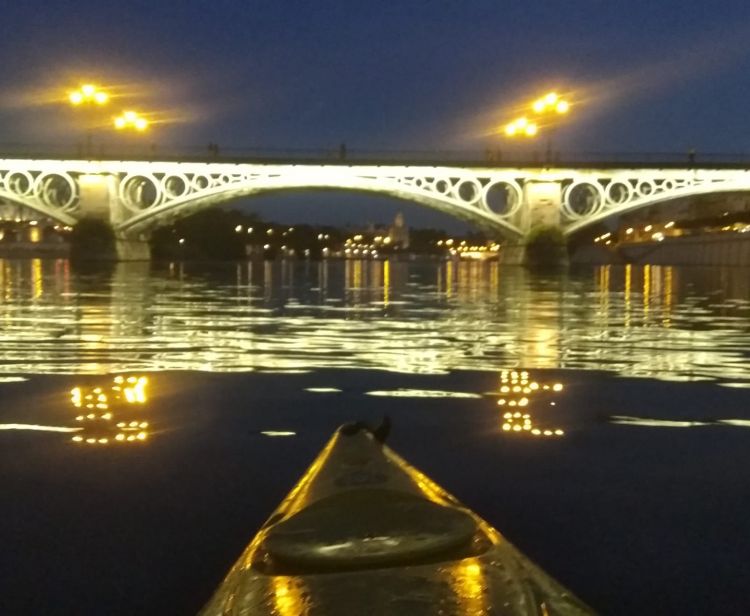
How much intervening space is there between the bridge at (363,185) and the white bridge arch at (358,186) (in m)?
0.07

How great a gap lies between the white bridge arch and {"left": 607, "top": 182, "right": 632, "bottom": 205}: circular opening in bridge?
14 centimetres

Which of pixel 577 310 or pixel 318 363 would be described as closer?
pixel 318 363

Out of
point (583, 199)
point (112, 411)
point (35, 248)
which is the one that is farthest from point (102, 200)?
point (112, 411)

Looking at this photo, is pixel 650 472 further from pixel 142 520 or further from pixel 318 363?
pixel 318 363

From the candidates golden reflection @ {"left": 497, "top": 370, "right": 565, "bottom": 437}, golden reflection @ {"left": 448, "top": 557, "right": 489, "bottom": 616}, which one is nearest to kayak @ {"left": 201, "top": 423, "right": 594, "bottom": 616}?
golden reflection @ {"left": 448, "top": 557, "right": 489, "bottom": 616}

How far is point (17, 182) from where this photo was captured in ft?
215

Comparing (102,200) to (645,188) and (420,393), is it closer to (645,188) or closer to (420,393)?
(645,188)

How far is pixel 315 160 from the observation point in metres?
64.4

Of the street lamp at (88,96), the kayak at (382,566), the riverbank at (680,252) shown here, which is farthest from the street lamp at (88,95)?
the kayak at (382,566)

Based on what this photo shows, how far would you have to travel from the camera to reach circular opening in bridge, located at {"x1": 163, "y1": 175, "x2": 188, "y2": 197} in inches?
2566

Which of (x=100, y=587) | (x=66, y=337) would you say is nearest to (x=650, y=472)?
(x=100, y=587)

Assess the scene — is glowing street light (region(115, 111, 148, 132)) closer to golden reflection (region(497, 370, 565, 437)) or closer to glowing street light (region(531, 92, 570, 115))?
glowing street light (region(531, 92, 570, 115))

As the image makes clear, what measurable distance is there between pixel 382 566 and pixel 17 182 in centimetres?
6831

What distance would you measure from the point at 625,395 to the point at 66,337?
8168 millimetres
